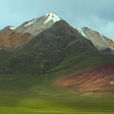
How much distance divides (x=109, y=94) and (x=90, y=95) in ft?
40.1

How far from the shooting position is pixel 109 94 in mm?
197875

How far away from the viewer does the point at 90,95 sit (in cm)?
19950
